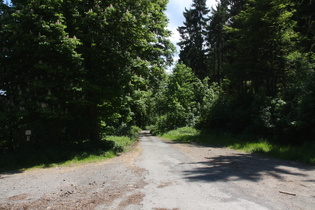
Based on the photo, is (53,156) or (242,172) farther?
(53,156)

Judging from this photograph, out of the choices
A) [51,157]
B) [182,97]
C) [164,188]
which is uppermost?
[182,97]

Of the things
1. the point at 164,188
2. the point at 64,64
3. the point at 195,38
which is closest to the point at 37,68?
the point at 64,64

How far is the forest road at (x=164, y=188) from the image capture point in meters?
4.61

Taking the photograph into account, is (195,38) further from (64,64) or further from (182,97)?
(64,64)

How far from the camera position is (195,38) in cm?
3931

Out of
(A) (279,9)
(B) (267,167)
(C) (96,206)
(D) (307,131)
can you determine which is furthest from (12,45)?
(A) (279,9)

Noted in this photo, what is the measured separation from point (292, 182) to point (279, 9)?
627 inches

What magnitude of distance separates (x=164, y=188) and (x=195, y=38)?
36817mm

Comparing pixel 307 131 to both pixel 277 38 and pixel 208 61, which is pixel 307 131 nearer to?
pixel 277 38

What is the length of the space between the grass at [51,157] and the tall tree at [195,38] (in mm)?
31583

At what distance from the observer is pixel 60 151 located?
10.6 meters

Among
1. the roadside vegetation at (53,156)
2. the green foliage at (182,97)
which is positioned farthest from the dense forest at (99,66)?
the green foliage at (182,97)

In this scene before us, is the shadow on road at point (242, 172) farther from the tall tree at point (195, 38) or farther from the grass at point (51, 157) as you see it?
the tall tree at point (195, 38)

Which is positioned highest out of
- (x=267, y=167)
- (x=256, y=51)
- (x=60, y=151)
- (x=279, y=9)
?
(x=279, y=9)
